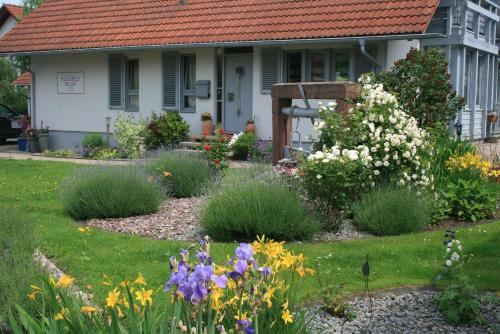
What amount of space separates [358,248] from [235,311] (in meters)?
3.72

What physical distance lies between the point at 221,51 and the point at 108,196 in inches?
416

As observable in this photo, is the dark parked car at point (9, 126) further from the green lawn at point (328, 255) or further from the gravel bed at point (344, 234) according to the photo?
the gravel bed at point (344, 234)

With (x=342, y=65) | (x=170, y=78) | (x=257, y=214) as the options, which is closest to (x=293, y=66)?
(x=342, y=65)

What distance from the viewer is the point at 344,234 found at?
26.3 feet

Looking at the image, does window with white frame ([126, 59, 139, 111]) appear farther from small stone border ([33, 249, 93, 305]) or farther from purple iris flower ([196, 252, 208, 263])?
purple iris flower ([196, 252, 208, 263])

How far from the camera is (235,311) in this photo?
12.1ft

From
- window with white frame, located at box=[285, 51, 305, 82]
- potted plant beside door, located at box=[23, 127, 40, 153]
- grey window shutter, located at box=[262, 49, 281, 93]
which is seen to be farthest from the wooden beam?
potted plant beside door, located at box=[23, 127, 40, 153]

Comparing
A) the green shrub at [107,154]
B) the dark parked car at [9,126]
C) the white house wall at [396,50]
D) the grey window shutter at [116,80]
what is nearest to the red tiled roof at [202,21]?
the white house wall at [396,50]

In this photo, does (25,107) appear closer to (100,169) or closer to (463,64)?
(463,64)

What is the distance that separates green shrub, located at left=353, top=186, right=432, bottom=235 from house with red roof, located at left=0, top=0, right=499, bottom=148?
7634 millimetres

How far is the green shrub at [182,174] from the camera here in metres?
10.6

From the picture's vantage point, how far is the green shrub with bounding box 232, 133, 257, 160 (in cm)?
1702

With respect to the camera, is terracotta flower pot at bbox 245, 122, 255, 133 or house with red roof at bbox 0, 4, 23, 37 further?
house with red roof at bbox 0, 4, 23, 37

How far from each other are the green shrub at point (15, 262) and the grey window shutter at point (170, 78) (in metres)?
12.9
